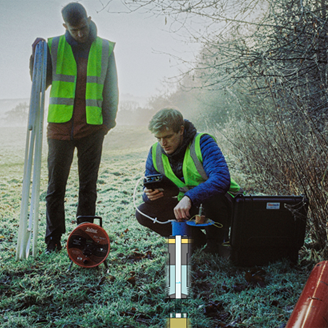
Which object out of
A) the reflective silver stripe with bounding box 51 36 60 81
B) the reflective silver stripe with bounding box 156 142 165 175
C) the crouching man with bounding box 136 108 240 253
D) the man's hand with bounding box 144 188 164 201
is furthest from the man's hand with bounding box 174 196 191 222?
the reflective silver stripe with bounding box 51 36 60 81

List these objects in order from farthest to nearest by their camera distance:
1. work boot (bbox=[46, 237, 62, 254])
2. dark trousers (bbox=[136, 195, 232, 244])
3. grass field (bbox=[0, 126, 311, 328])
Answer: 1. work boot (bbox=[46, 237, 62, 254])
2. dark trousers (bbox=[136, 195, 232, 244])
3. grass field (bbox=[0, 126, 311, 328])

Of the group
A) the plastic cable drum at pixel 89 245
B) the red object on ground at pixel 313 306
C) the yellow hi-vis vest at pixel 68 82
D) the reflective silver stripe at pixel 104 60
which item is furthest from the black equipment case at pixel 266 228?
the reflective silver stripe at pixel 104 60

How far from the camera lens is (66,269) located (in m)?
2.48

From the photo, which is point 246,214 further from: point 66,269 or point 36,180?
point 36,180

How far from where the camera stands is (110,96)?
2.91 meters

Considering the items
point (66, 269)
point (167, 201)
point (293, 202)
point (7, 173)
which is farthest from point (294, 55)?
point (7, 173)

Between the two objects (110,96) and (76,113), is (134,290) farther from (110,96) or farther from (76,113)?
(110,96)

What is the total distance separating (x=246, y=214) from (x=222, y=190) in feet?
0.96

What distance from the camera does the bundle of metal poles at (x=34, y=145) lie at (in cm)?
268

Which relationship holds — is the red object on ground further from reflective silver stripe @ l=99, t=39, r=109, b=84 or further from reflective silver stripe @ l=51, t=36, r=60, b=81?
reflective silver stripe @ l=51, t=36, r=60, b=81

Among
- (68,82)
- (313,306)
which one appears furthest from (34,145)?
(313,306)

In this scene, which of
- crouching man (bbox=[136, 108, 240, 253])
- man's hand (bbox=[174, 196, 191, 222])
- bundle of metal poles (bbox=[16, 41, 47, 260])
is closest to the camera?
man's hand (bbox=[174, 196, 191, 222])

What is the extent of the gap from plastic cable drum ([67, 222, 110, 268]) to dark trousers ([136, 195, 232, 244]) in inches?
16.0

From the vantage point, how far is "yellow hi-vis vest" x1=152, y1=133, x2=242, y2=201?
Result: 8.07 feet
